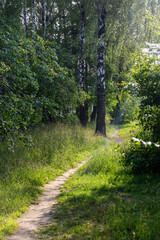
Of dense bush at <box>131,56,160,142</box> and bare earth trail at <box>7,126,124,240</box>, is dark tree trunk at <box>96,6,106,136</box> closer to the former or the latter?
dense bush at <box>131,56,160,142</box>

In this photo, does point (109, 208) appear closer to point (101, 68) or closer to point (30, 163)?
point (30, 163)

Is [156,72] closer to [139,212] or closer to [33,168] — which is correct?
[139,212]

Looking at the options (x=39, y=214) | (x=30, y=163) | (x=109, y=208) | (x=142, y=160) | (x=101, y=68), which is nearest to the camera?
(x=109, y=208)

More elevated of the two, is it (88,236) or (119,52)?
(119,52)

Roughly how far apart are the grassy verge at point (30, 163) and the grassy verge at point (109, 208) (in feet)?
2.90

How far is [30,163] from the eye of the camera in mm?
7836

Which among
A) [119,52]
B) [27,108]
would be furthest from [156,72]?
[119,52]

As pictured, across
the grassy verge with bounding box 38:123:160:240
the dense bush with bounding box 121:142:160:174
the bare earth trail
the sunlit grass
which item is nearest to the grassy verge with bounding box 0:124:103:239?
the bare earth trail

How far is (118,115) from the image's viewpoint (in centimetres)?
A: 4338

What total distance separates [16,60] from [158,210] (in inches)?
214

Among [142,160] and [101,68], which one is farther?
[101,68]

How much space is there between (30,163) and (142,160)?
3688mm

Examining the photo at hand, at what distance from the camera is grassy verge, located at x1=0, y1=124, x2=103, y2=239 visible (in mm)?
5312

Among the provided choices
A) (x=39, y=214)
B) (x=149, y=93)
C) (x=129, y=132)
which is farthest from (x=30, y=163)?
(x=149, y=93)
